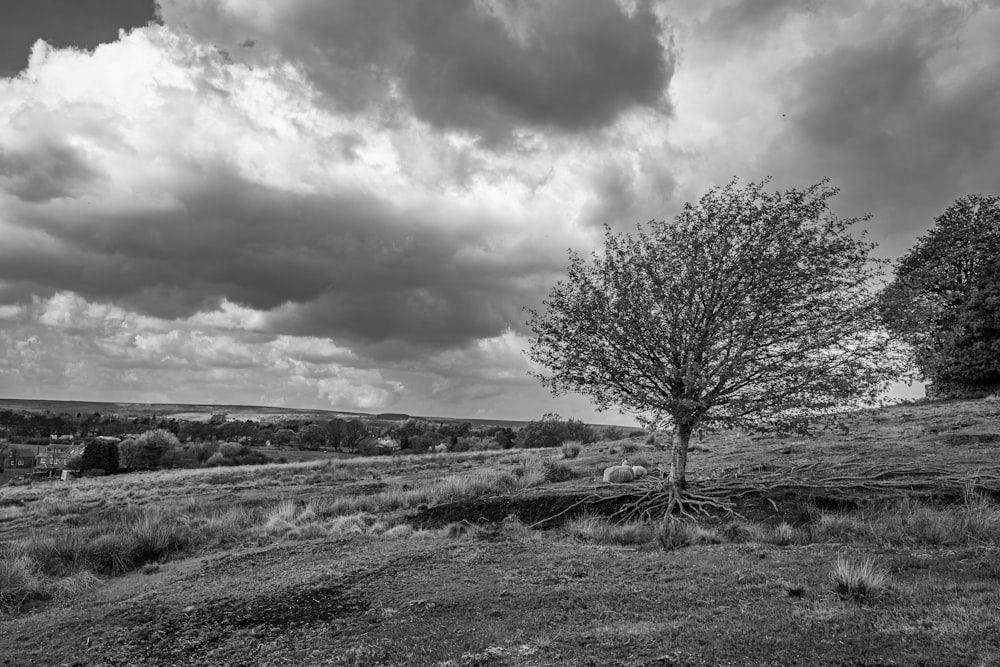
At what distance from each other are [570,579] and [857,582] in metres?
4.05

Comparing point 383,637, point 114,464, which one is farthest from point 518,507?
point 114,464

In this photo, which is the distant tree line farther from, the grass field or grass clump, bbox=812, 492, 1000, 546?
grass clump, bbox=812, 492, 1000, 546

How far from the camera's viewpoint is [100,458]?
6994 cm

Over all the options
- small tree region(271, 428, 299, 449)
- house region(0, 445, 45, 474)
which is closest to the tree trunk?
house region(0, 445, 45, 474)

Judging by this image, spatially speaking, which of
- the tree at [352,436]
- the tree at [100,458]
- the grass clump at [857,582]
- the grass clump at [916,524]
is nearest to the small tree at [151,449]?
the tree at [100,458]

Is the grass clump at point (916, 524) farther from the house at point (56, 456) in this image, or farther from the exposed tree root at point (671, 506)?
the house at point (56, 456)

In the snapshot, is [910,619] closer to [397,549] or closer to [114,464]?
[397,549]

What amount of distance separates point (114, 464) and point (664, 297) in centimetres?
7737

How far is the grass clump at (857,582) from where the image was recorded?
705 cm

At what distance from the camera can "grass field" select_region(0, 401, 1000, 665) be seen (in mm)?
6398

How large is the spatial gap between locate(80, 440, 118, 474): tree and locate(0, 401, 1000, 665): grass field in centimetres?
6148

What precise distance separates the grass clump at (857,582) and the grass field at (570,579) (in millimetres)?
22

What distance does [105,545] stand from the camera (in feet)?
49.9

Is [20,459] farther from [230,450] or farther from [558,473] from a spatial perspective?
[558,473]
